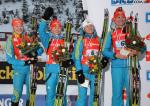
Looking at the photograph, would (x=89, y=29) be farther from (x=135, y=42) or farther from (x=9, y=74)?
(x=9, y=74)

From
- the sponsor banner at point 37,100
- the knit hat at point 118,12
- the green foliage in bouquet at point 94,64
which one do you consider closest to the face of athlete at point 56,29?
the green foliage in bouquet at point 94,64

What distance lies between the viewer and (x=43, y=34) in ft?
19.5

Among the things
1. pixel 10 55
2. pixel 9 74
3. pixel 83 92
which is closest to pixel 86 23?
pixel 83 92

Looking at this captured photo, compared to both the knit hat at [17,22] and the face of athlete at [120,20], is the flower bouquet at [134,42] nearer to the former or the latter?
the face of athlete at [120,20]

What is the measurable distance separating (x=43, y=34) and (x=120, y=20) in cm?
108

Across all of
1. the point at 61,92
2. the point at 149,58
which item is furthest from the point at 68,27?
the point at 149,58

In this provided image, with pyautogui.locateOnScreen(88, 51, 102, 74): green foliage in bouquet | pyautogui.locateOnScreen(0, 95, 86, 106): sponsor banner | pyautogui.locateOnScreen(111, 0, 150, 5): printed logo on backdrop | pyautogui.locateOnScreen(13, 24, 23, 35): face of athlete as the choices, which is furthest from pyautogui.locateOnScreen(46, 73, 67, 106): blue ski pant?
pyautogui.locateOnScreen(111, 0, 150, 5): printed logo on backdrop

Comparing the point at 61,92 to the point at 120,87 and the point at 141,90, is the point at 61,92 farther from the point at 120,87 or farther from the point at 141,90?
the point at 141,90

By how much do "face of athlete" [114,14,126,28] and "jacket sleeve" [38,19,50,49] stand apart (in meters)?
0.97

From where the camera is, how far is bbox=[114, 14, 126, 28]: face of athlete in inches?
235

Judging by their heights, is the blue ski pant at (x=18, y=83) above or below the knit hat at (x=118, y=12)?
below

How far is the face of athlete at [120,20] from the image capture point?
19.6 feet

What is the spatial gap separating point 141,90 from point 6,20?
226 centimetres

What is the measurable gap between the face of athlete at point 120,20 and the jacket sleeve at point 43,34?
0.97 m
